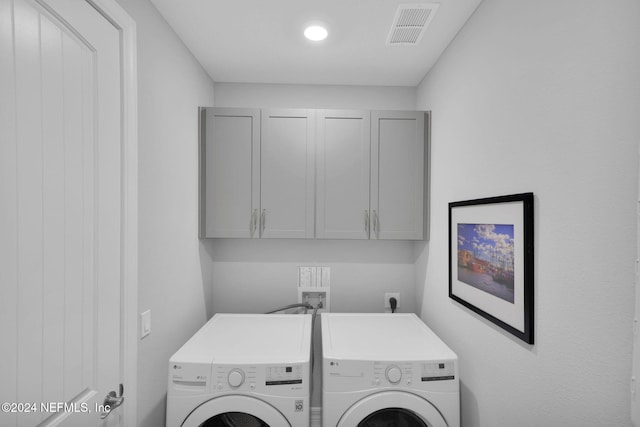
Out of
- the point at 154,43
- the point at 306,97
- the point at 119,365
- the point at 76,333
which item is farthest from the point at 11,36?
the point at 306,97

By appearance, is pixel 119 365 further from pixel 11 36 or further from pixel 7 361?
pixel 11 36

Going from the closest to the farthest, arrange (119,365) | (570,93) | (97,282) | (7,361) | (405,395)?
(7,361)
(570,93)
(97,282)
(119,365)
(405,395)

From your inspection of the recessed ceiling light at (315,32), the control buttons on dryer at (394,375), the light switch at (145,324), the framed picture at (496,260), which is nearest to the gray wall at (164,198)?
the light switch at (145,324)

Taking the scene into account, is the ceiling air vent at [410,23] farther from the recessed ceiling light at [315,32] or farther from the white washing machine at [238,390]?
the white washing machine at [238,390]

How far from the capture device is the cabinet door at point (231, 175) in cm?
192

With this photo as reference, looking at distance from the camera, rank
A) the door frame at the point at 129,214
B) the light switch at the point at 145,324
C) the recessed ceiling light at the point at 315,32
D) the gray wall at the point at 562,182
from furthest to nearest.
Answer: the recessed ceiling light at the point at 315,32 < the light switch at the point at 145,324 < the door frame at the point at 129,214 < the gray wall at the point at 562,182

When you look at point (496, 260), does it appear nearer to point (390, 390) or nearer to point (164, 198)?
point (390, 390)

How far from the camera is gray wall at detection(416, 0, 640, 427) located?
71 centimetres

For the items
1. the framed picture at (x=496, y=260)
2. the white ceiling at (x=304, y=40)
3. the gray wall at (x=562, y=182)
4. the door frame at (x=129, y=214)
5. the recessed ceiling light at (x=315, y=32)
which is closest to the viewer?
the gray wall at (x=562, y=182)

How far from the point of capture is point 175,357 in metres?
1.34

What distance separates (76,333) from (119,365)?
0.98 ft

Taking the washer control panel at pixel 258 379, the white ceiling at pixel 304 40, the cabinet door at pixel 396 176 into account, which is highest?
the white ceiling at pixel 304 40

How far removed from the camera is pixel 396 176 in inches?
77.2

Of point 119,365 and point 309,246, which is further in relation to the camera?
point 309,246
